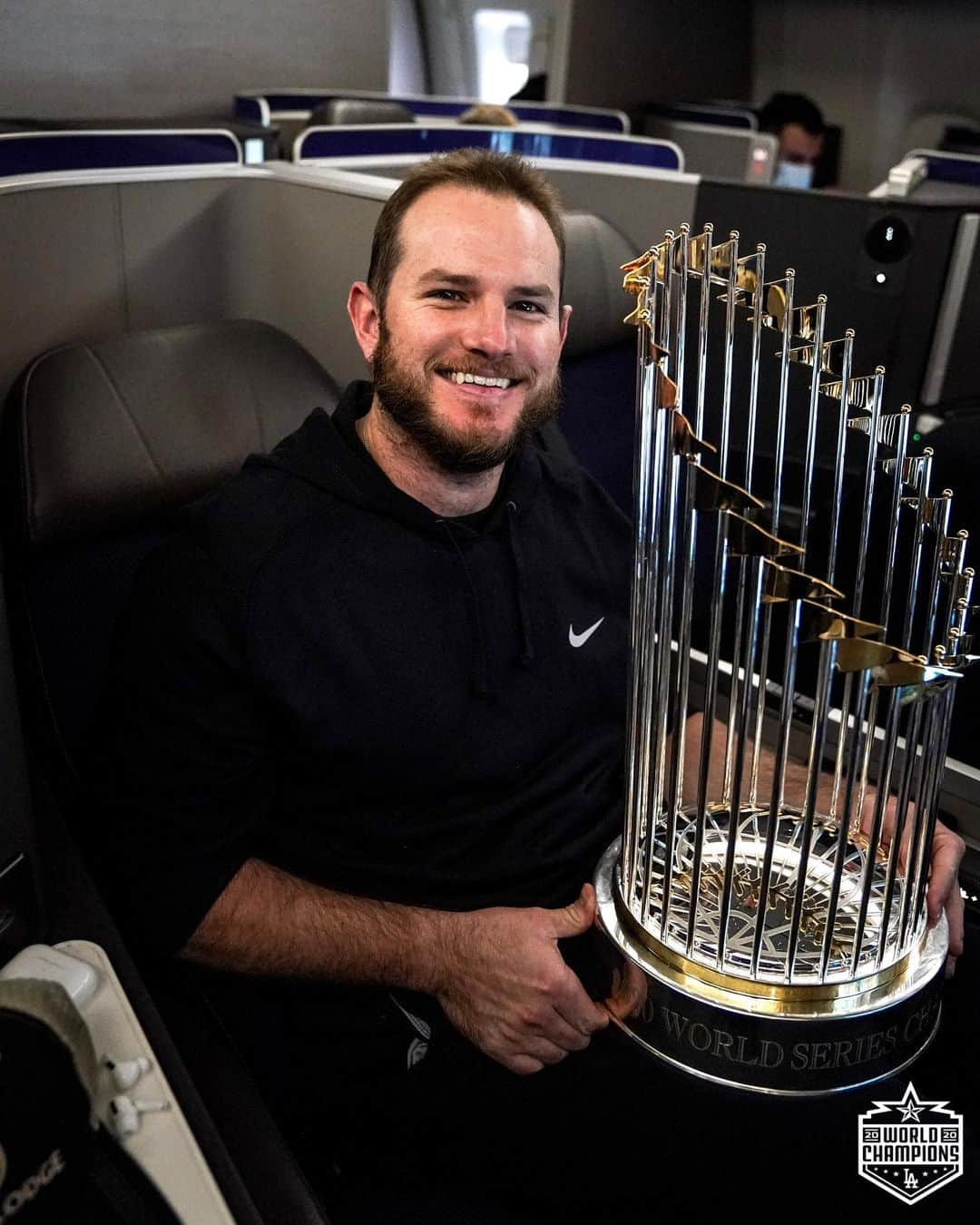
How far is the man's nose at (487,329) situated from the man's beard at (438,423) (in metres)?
0.02

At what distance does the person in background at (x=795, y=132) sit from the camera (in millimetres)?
5641

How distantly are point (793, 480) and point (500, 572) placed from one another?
2.63 ft

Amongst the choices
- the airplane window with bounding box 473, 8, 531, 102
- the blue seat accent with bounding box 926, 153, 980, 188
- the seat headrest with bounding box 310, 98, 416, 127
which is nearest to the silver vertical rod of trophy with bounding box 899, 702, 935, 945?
the blue seat accent with bounding box 926, 153, 980, 188

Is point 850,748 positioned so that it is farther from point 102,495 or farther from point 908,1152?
point 102,495

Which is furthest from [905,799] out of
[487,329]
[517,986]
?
[487,329]

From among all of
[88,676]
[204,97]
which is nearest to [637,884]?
[88,676]

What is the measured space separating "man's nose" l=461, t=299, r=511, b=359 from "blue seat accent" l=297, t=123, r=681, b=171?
4.34ft

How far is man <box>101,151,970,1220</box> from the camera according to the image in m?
0.96

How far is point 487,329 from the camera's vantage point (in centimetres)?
107

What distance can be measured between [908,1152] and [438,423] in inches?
29.6

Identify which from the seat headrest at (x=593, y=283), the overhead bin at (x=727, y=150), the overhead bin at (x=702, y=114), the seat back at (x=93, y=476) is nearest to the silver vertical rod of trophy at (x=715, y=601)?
the seat back at (x=93, y=476)

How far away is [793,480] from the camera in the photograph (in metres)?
1.76

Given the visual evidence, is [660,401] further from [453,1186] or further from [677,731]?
[453,1186]

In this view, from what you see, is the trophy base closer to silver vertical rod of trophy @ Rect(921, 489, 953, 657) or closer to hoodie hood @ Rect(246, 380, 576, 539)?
silver vertical rod of trophy @ Rect(921, 489, 953, 657)
